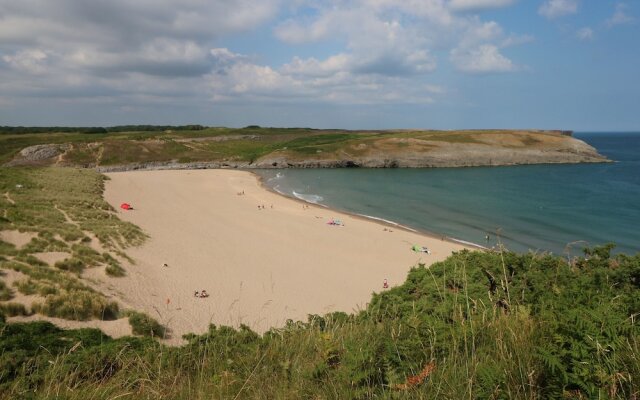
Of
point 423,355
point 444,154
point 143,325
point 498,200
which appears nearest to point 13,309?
point 143,325

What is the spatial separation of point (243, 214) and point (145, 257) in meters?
18.0

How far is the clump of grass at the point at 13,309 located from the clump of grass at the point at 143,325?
8.33ft

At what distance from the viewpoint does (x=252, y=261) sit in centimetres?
2217

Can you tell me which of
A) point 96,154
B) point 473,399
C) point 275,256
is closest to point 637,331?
point 473,399

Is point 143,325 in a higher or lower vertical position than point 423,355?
lower

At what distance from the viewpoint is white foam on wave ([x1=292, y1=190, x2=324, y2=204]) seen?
50.3 meters

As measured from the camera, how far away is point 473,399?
9.15 feet

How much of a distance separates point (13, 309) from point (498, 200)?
49.1 metres

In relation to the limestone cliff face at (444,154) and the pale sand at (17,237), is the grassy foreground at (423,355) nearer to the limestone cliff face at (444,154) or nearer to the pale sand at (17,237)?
the pale sand at (17,237)

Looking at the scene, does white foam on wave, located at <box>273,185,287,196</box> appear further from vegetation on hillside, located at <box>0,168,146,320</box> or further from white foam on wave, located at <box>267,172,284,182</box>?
vegetation on hillside, located at <box>0,168,146,320</box>

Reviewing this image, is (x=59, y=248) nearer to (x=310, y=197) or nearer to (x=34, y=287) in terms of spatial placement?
(x=34, y=287)

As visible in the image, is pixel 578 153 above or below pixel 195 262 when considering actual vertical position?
above

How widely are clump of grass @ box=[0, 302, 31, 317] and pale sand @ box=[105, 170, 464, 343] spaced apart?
360cm

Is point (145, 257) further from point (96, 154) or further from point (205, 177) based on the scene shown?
point (96, 154)
